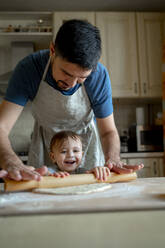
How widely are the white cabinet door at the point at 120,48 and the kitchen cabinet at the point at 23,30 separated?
1.88 ft

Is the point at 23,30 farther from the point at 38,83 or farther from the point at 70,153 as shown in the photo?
the point at 70,153

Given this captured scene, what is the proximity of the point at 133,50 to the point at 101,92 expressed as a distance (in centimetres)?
165

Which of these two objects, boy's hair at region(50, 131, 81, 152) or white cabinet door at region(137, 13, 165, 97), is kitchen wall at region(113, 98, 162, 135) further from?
boy's hair at region(50, 131, 81, 152)

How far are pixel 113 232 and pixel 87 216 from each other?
61 millimetres

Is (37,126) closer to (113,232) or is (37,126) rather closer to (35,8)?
(113,232)

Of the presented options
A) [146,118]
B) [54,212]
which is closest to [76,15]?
[146,118]

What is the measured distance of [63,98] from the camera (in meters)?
1.27

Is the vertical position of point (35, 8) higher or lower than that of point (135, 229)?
higher

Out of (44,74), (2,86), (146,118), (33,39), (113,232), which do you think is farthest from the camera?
(146,118)

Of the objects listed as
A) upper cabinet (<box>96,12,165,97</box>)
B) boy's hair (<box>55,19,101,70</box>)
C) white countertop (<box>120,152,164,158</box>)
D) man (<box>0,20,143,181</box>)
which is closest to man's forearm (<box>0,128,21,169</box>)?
man (<box>0,20,143,181</box>)

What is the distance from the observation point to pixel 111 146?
1.12 m

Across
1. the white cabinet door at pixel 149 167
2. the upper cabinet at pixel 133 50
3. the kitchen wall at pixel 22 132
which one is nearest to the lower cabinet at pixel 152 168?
the white cabinet door at pixel 149 167

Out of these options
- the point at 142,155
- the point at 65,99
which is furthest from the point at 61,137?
the point at 142,155

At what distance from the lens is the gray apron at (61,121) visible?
50.0 inches
